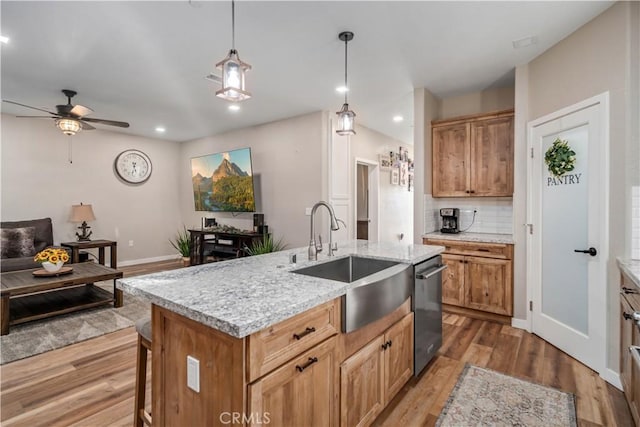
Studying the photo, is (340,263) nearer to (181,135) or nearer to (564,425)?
(564,425)

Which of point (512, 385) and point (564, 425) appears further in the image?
point (512, 385)

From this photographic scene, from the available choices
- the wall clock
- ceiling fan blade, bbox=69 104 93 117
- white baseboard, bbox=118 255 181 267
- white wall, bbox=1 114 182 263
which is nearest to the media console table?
white baseboard, bbox=118 255 181 267

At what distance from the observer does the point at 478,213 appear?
13.4ft

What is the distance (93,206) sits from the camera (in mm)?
5965

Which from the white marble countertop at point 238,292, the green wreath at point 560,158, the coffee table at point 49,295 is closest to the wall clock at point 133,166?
the coffee table at point 49,295

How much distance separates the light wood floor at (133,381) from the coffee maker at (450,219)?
1.33 metres

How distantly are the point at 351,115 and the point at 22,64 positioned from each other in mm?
3435

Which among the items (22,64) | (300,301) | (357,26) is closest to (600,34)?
(357,26)

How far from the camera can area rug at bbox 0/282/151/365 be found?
273cm

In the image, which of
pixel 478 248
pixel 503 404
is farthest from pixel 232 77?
pixel 478 248

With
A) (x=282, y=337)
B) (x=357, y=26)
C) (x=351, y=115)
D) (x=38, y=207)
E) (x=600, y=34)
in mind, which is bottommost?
(x=282, y=337)

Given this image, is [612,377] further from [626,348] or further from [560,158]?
[560,158]

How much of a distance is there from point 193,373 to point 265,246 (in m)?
3.87

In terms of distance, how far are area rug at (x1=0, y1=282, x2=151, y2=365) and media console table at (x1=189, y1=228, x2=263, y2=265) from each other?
5.98 feet
